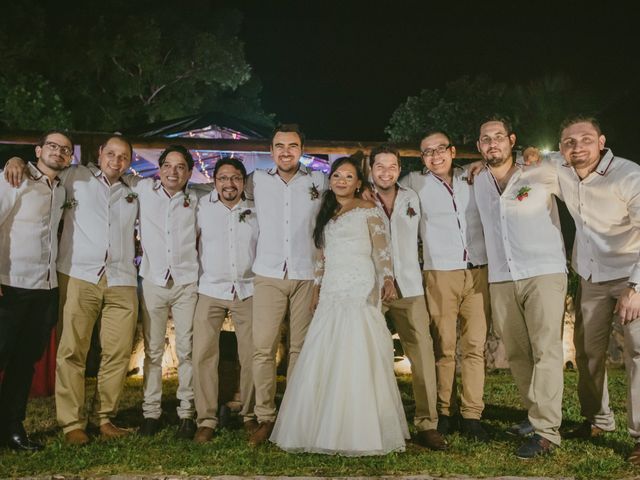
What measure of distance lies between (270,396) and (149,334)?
1.31 meters

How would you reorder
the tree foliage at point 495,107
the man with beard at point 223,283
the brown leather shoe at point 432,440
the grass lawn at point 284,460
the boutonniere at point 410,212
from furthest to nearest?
the tree foliage at point 495,107
the man with beard at point 223,283
the boutonniere at point 410,212
the brown leather shoe at point 432,440
the grass lawn at point 284,460

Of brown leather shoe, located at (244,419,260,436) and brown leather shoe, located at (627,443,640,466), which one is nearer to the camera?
brown leather shoe, located at (627,443,640,466)

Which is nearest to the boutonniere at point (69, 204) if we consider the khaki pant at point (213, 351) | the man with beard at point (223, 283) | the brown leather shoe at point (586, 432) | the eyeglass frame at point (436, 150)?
the man with beard at point (223, 283)

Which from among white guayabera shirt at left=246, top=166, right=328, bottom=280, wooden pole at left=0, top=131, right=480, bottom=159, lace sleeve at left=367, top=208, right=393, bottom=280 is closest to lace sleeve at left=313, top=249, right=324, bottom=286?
white guayabera shirt at left=246, top=166, right=328, bottom=280

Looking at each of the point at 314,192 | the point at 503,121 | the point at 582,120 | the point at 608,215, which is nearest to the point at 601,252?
the point at 608,215

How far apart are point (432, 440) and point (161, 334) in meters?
2.69

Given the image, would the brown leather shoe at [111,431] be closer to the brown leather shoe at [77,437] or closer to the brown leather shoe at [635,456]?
the brown leather shoe at [77,437]

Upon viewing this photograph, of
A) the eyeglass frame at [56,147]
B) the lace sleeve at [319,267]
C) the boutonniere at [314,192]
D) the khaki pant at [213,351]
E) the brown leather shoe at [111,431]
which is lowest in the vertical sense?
the brown leather shoe at [111,431]

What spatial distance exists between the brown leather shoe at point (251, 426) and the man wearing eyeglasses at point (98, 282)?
1124mm

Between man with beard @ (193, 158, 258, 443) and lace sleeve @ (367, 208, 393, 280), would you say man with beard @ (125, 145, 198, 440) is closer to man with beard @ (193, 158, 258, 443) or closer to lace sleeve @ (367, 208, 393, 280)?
man with beard @ (193, 158, 258, 443)

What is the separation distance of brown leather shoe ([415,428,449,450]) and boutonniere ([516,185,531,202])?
2.16m

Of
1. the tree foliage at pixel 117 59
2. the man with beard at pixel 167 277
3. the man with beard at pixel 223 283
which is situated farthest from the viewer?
the tree foliage at pixel 117 59

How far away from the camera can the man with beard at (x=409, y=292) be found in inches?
211

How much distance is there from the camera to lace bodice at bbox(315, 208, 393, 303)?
5227 millimetres
